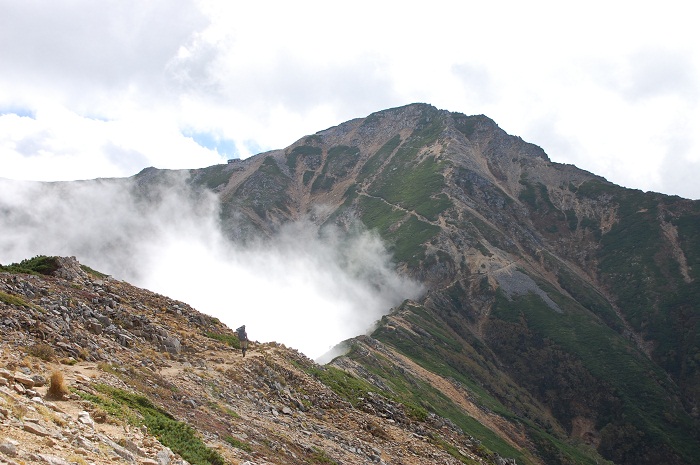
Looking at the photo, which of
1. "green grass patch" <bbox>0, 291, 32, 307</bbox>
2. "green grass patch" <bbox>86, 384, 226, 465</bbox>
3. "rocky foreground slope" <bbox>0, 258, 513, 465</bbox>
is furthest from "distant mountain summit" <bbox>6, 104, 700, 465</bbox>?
"green grass patch" <bbox>86, 384, 226, 465</bbox>

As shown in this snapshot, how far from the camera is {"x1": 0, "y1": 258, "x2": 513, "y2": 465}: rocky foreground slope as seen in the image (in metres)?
14.7

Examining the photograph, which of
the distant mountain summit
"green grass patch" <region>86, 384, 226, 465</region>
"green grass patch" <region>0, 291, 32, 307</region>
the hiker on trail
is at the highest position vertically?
the distant mountain summit

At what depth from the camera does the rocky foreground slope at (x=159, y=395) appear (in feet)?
48.3

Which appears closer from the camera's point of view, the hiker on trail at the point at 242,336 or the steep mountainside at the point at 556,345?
the hiker on trail at the point at 242,336

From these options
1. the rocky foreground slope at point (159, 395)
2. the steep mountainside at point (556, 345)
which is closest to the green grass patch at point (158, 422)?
the rocky foreground slope at point (159, 395)

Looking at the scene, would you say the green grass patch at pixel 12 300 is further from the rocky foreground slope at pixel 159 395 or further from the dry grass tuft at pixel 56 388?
the dry grass tuft at pixel 56 388

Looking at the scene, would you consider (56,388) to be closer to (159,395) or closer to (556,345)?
(159,395)

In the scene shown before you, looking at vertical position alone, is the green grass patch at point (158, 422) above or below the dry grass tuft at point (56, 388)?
below

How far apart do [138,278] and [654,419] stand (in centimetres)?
18427

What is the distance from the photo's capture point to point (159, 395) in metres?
23.6

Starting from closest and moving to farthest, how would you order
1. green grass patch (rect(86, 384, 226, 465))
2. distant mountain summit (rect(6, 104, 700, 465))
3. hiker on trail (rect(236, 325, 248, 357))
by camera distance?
1. green grass patch (rect(86, 384, 226, 465))
2. hiker on trail (rect(236, 325, 248, 357))
3. distant mountain summit (rect(6, 104, 700, 465))

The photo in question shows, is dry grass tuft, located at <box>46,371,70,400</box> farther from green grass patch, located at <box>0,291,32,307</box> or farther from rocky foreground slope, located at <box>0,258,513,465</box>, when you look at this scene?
green grass patch, located at <box>0,291,32,307</box>

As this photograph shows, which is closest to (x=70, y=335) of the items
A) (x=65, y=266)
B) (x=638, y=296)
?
(x=65, y=266)

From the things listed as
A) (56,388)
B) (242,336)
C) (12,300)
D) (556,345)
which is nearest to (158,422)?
(56,388)
